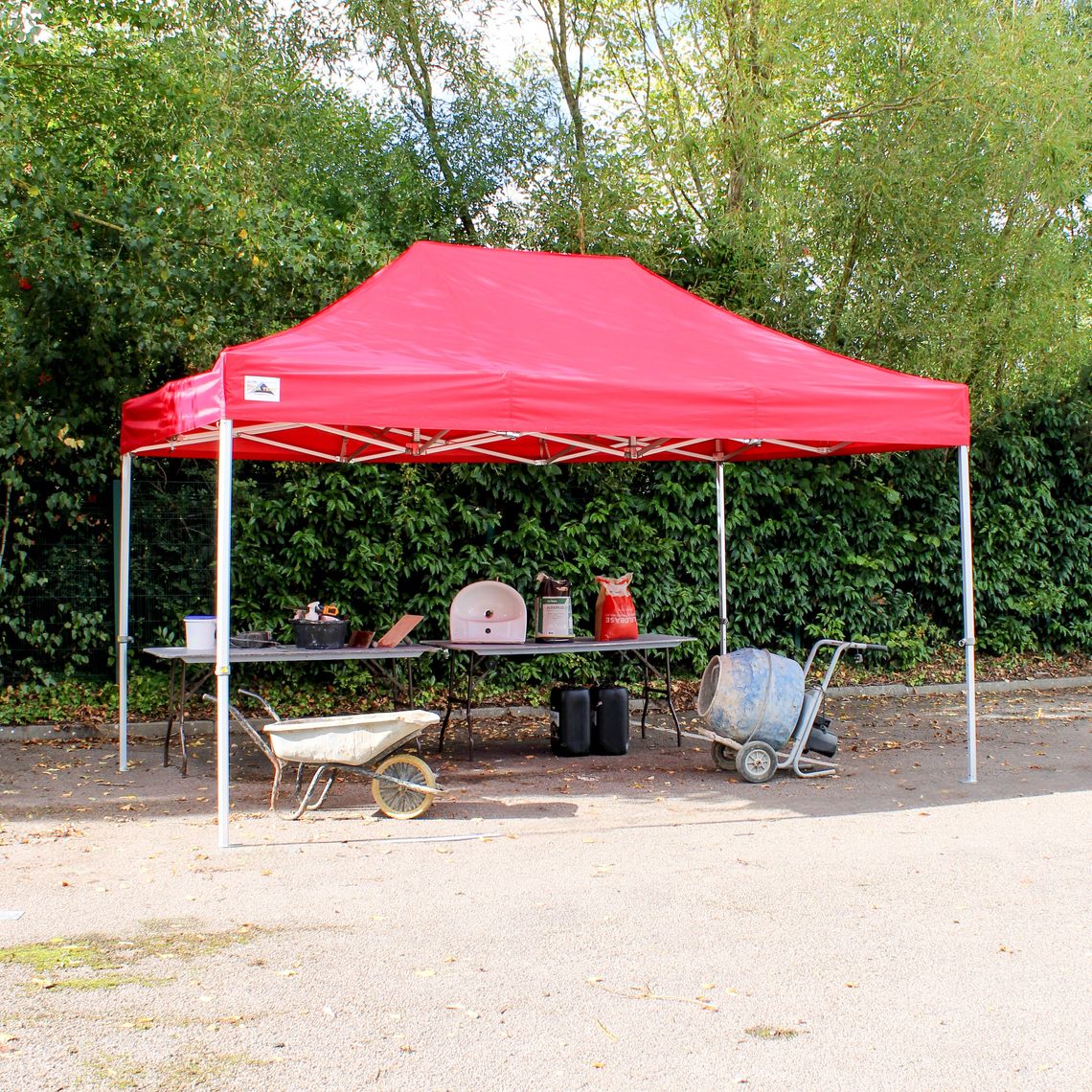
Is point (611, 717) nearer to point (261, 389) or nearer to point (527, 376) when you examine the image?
point (527, 376)

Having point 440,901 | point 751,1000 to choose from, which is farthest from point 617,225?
point 751,1000

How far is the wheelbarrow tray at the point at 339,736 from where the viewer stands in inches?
246

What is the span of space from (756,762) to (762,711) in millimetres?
316

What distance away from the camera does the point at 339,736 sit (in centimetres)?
628

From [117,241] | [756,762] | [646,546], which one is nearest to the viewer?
[756,762]

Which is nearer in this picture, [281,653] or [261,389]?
[261,389]

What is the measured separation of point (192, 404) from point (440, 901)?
308 cm

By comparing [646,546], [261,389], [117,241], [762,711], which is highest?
[117,241]

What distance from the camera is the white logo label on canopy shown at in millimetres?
5938

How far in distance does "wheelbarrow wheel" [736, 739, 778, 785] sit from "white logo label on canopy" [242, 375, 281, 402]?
11.8 ft

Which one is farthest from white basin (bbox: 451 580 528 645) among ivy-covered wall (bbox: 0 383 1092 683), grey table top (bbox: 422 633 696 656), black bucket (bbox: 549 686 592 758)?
A: ivy-covered wall (bbox: 0 383 1092 683)

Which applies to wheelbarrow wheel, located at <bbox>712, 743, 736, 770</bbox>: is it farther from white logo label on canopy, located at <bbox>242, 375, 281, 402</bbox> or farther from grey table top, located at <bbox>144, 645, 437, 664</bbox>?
white logo label on canopy, located at <bbox>242, 375, 281, 402</bbox>

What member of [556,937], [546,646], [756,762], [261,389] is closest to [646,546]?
[546,646]

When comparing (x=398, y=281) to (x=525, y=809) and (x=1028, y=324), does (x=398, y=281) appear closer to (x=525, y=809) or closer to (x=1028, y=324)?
(x=525, y=809)
